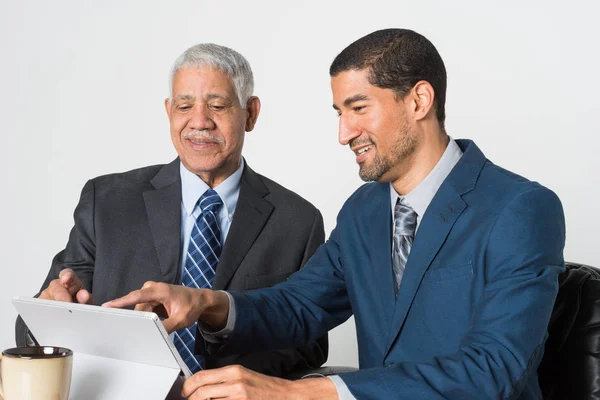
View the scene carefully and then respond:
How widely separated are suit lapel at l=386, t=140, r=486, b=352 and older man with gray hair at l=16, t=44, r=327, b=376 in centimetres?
60

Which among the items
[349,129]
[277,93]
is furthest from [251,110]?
[277,93]

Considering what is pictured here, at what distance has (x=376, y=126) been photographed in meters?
2.31

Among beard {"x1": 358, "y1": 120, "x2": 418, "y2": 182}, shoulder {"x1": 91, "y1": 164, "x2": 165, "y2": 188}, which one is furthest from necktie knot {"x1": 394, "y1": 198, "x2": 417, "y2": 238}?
shoulder {"x1": 91, "y1": 164, "x2": 165, "y2": 188}

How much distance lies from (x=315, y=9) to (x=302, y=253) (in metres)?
1.80

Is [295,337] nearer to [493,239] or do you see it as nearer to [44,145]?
[493,239]

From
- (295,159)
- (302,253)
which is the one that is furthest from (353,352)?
(302,253)

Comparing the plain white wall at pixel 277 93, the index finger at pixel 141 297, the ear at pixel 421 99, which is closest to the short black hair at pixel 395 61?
the ear at pixel 421 99

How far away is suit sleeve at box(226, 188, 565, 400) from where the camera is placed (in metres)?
1.78

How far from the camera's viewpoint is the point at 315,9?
4.28m

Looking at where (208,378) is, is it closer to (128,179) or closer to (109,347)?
(109,347)

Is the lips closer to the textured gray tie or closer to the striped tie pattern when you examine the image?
the textured gray tie

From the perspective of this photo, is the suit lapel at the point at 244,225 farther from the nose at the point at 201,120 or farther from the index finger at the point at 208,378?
the index finger at the point at 208,378

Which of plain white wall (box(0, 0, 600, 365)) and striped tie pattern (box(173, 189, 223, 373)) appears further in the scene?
plain white wall (box(0, 0, 600, 365))

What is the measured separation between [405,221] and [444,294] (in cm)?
28
